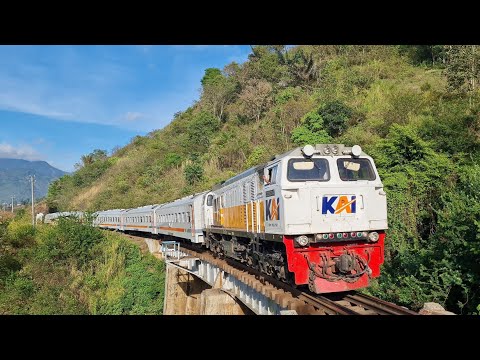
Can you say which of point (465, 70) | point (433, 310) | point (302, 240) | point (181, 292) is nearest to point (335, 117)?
point (465, 70)

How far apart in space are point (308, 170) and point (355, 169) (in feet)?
3.88

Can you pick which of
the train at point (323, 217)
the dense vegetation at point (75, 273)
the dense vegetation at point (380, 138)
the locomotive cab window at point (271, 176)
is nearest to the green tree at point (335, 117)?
the dense vegetation at point (380, 138)

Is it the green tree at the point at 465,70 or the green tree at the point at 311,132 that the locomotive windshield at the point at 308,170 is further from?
the green tree at the point at 311,132

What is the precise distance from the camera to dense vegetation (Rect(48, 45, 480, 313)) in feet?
36.8

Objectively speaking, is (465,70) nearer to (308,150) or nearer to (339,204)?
(308,150)

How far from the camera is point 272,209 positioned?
9766mm

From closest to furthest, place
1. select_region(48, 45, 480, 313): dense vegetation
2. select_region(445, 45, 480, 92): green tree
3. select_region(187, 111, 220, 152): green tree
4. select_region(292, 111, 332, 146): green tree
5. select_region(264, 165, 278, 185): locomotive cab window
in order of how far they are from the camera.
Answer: select_region(264, 165, 278, 185): locomotive cab window, select_region(48, 45, 480, 313): dense vegetation, select_region(445, 45, 480, 92): green tree, select_region(292, 111, 332, 146): green tree, select_region(187, 111, 220, 152): green tree

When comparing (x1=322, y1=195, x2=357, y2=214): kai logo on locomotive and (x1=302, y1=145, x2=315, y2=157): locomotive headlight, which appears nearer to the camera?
(x1=322, y1=195, x2=357, y2=214): kai logo on locomotive

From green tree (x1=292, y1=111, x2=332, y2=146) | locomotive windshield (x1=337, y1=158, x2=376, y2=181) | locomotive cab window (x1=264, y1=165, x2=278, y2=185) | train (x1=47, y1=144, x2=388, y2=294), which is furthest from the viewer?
green tree (x1=292, y1=111, x2=332, y2=146)

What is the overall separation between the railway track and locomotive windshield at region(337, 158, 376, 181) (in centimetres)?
272

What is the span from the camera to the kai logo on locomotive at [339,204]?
916cm

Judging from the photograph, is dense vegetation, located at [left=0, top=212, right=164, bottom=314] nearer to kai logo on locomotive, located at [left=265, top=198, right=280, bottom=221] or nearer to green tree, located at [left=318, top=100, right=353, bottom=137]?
green tree, located at [left=318, top=100, right=353, bottom=137]

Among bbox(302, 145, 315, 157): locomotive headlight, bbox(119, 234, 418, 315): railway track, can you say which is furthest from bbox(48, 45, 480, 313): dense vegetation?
bbox(302, 145, 315, 157): locomotive headlight

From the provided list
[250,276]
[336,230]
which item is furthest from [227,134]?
[336,230]
